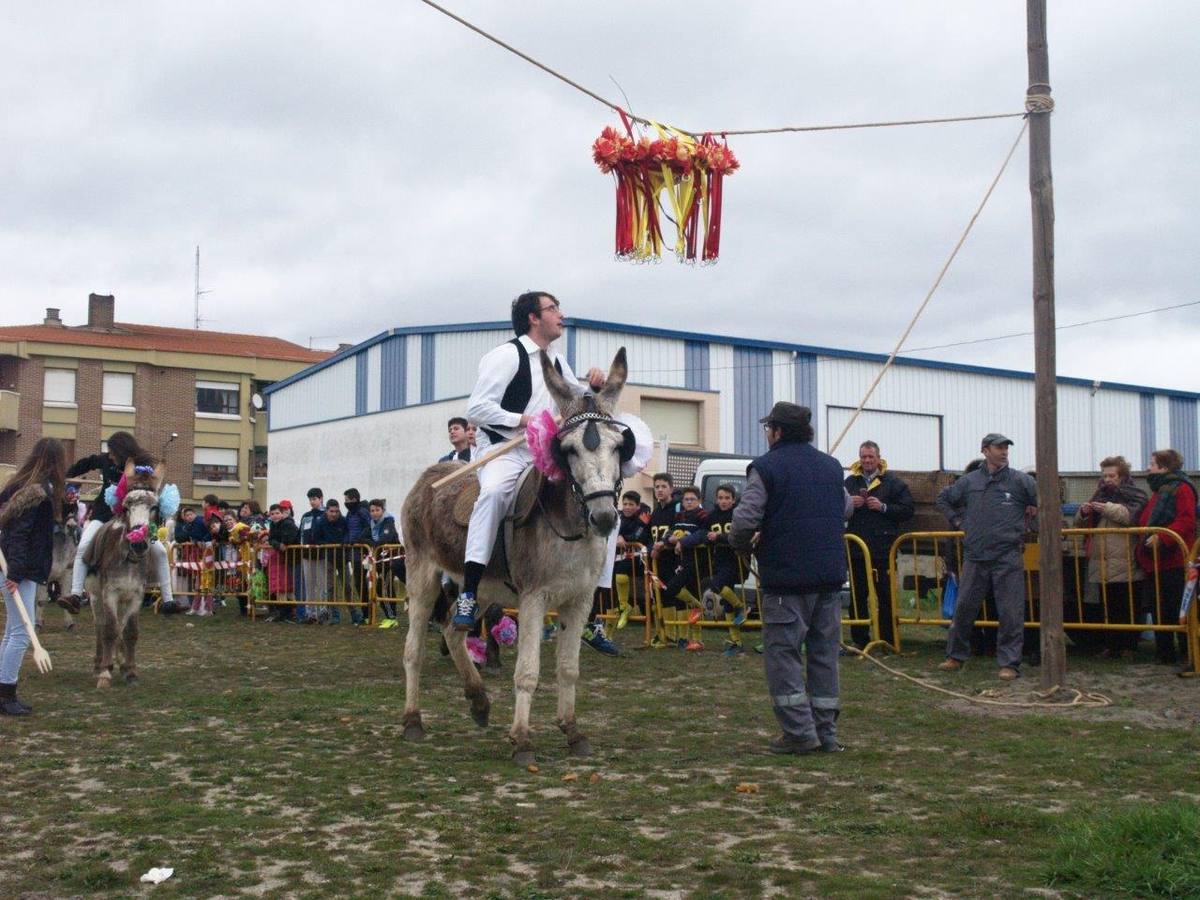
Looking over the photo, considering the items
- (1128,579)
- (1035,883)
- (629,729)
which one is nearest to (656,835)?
(1035,883)

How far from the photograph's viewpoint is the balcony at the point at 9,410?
204ft

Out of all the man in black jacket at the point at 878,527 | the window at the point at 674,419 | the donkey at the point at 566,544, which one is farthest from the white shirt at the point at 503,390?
the window at the point at 674,419

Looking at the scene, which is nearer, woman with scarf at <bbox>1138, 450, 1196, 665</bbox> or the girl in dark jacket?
the girl in dark jacket

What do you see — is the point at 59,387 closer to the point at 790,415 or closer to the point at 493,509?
the point at 493,509

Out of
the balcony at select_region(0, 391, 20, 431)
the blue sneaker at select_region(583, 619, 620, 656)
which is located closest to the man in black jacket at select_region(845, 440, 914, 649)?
the blue sneaker at select_region(583, 619, 620, 656)

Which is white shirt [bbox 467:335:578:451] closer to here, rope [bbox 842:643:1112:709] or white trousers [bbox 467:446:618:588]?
white trousers [bbox 467:446:618:588]

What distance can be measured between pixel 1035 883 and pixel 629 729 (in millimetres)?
4417

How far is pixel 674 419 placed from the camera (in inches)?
1505

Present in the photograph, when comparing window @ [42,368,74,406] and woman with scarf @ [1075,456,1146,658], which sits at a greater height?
window @ [42,368,74,406]

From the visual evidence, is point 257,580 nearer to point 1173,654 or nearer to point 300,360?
Result: point 1173,654

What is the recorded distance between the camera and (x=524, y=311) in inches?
335

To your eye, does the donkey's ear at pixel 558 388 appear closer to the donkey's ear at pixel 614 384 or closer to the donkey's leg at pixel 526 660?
the donkey's ear at pixel 614 384

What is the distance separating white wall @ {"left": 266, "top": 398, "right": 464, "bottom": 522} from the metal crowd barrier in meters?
24.4

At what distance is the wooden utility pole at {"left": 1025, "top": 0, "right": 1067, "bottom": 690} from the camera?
10102mm
